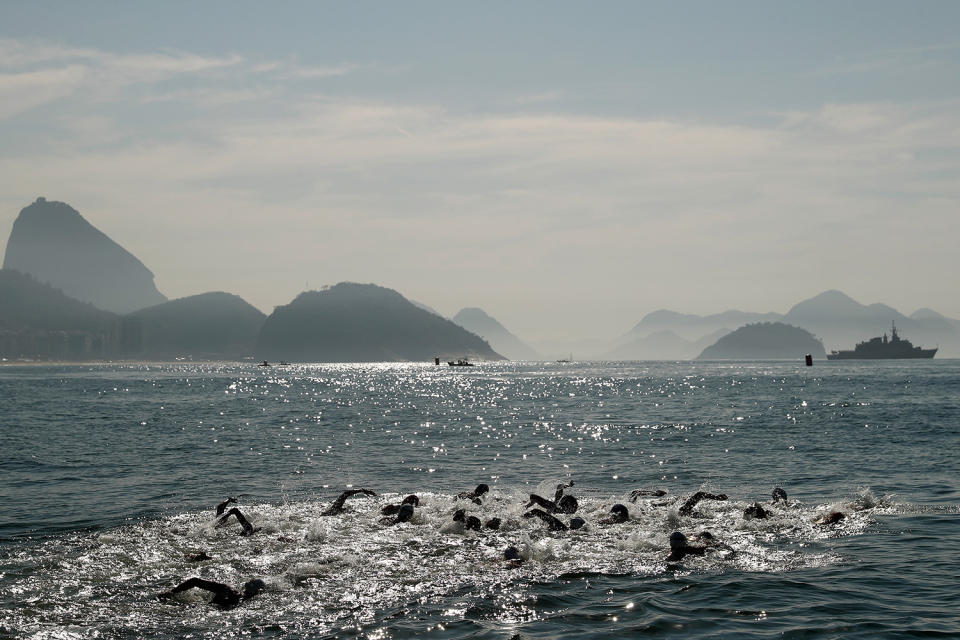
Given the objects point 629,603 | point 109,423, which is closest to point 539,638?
point 629,603

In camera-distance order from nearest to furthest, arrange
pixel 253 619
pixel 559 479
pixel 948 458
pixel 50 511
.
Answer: pixel 253 619, pixel 50 511, pixel 559 479, pixel 948 458

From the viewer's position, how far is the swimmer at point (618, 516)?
924 inches

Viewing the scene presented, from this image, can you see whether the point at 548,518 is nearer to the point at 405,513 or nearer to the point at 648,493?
the point at 405,513

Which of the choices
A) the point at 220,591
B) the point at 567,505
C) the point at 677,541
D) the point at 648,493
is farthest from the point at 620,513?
the point at 220,591

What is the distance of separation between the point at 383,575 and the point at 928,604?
11.4 meters

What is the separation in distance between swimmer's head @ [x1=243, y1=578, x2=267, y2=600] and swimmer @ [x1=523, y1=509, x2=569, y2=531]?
878 centimetres

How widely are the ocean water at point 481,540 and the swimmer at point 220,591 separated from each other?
220 mm

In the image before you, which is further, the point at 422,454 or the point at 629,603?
the point at 422,454

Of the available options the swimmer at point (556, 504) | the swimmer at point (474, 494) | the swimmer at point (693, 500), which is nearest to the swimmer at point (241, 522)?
the swimmer at point (474, 494)

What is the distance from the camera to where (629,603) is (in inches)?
612

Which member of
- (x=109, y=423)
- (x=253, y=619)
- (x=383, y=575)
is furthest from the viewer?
(x=109, y=423)

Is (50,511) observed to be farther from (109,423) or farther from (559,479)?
(109,423)

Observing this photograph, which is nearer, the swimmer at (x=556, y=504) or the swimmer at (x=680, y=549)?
the swimmer at (x=680, y=549)

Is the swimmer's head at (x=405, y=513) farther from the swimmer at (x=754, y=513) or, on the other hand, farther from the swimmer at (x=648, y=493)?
the swimmer at (x=754, y=513)
